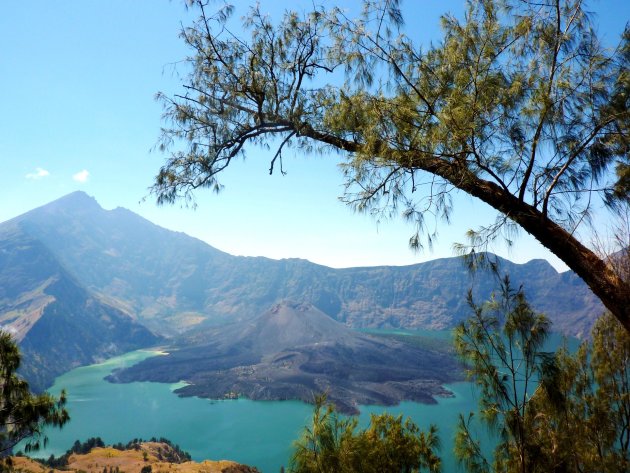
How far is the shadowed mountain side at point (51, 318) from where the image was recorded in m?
114

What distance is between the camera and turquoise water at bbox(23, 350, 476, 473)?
184ft

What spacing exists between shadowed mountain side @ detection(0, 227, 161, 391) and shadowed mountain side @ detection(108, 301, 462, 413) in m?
22.5

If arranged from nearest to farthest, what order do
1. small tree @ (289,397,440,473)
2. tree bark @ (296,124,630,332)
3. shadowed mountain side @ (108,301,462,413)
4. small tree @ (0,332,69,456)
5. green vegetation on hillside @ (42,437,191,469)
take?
tree bark @ (296,124,630,332) → small tree @ (289,397,440,473) → small tree @ (0,332,69,456) → green vegetation on hillside @ (42,437,191,469) → shadowed mountain side @ (108,301,462,413)

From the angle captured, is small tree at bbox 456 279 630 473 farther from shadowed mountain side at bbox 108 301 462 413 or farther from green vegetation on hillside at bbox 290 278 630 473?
shadowed mountain side at bbox 108 301 462 413

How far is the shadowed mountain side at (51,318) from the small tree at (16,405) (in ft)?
336

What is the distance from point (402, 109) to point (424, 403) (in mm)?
81607

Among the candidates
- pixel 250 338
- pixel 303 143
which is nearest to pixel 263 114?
pixel 303 143

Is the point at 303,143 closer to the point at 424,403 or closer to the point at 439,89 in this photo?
the point at 439,89

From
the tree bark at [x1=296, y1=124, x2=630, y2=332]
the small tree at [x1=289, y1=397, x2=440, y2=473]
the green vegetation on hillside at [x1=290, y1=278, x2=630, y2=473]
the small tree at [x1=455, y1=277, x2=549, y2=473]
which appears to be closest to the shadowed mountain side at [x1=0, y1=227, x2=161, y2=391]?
the small tree at [x1=289, y1=397, x2=440, y2=473]

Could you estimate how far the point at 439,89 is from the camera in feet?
11.1

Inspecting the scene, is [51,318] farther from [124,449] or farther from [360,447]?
[360,447]

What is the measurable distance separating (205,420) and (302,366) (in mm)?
40747

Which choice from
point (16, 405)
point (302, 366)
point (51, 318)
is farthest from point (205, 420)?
point (51, 318)

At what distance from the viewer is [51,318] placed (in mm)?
131875
